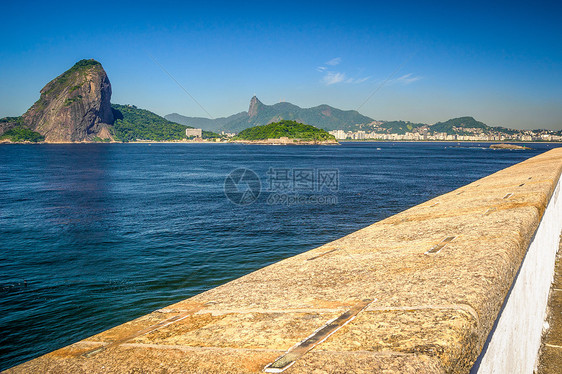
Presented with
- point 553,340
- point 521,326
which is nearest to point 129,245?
point 553,340

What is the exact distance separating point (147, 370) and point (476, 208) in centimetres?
622

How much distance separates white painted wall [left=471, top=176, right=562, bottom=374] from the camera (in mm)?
Answer: 2562

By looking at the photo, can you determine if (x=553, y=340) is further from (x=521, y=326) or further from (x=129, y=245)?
(x=129, y=245)

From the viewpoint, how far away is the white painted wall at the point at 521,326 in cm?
256

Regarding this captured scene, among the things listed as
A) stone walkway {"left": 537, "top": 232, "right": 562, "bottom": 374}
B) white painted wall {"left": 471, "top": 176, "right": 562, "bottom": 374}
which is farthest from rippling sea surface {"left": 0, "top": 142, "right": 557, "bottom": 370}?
white painted wall {"left": 471, "top": 176, "right": 562, "bottom": 374}

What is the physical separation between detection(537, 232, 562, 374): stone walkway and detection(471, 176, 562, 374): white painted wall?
15 cm

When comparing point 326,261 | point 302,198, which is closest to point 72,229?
point 302,198

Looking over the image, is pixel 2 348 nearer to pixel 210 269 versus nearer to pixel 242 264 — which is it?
pixel 210 269

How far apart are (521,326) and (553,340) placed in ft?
7.28

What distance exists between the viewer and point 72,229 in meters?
21.7

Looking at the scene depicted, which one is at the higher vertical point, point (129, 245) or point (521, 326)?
point (521, 326)

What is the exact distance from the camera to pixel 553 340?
16.3ft

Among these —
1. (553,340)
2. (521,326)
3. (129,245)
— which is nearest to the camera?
(521,326)

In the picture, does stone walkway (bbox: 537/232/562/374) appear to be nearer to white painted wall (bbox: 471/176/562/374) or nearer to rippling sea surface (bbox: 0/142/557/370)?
white painted wall (bbox: 471/176/562/374)
